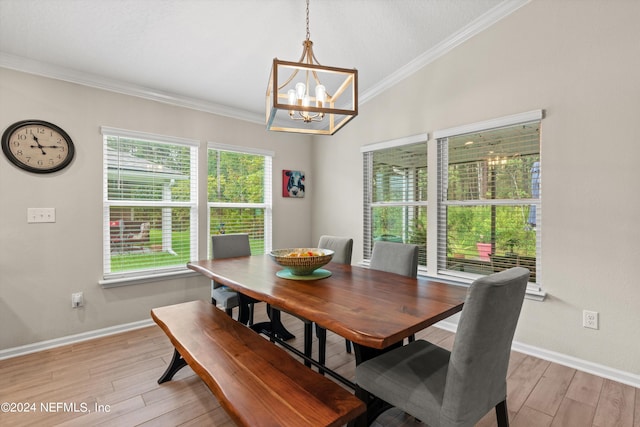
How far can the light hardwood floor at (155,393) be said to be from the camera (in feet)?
5.85

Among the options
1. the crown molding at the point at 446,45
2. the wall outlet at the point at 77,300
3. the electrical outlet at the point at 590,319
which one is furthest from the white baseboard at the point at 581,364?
the wall outlet at the point at 77,300

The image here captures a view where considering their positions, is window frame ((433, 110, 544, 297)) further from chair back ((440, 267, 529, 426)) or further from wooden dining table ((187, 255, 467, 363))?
chair back ((440, 267, 529, 426))

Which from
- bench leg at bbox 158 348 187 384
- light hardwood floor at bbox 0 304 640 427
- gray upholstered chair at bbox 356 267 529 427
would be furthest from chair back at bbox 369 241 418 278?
bench leg at bbox 158 348 187 384

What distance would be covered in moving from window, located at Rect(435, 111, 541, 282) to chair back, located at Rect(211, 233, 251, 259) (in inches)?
85.2

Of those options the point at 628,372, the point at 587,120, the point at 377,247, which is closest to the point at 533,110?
the point at 587,120

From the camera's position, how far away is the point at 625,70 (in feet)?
7.02

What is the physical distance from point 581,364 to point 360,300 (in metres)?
2.09

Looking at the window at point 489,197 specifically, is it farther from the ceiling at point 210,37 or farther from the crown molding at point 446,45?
the ceiling at point 210,37

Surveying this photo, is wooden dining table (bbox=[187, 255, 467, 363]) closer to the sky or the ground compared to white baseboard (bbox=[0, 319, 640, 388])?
closer to the sky

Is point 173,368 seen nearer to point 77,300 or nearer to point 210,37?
point 77,300

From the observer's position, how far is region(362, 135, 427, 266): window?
3.41m

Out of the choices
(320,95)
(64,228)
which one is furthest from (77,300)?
(320,95)

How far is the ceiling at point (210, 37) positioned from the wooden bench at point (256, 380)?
2.33 m

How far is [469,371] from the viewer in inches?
44.5
